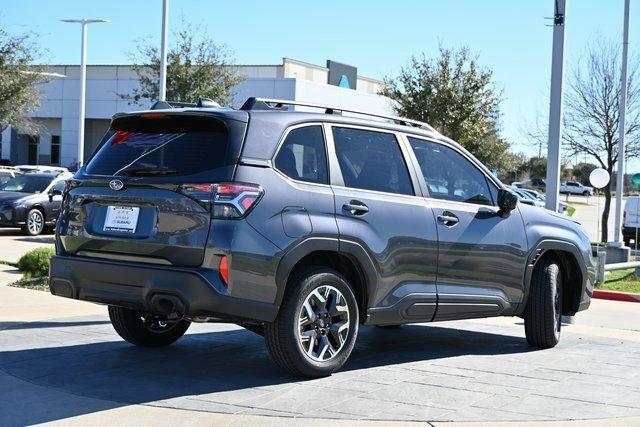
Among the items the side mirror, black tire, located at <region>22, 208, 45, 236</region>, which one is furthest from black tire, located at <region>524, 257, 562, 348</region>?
black tire, located at <region>22, 208, 45, 236</region>

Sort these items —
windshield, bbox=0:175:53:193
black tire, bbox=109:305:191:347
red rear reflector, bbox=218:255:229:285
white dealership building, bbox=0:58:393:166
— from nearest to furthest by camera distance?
red rear reflector, bbox=218:255:229:285, black tire, bbox=109:305:191:347, windshield, bbox=0:175:53:193, white dealership building, bbox=0:58:393:166

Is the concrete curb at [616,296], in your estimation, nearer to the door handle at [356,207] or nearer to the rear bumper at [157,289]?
the door handle at [356,207]

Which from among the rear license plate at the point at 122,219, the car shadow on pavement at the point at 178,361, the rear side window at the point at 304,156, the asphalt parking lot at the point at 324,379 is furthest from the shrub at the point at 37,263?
the rear side window at the point at 304,156

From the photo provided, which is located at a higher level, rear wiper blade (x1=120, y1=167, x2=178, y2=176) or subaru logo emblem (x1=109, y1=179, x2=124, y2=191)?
rear wiper blade (x1=120, y1=167, x2=178, y2=176)

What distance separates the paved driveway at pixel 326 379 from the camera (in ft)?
18.1

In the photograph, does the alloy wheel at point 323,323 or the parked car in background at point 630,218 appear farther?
the parked car in background at point 630,218

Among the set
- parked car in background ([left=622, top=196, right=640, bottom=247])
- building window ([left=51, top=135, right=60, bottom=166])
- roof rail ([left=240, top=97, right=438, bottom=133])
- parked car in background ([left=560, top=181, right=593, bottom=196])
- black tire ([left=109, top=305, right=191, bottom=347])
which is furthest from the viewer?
parked car in background ([left=560, top=181, right=593, bottom=196])

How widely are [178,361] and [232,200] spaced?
5.85 feet

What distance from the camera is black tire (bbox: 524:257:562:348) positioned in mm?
7863

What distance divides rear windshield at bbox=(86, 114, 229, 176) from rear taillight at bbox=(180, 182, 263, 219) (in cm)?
18

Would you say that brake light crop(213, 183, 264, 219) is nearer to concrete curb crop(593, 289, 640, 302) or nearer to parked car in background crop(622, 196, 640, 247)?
concrete curb crop(593, 289, 640, 302)

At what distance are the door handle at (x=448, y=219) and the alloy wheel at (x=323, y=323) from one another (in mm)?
1195

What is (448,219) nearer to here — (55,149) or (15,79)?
(15,79)

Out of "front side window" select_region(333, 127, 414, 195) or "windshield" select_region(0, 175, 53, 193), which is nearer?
"front side window" select_region(333, 127, 414, 195)
